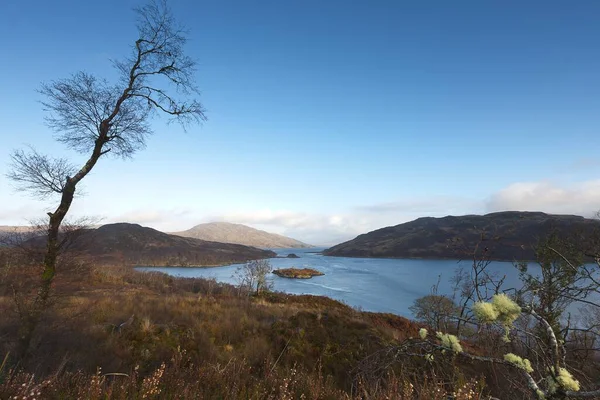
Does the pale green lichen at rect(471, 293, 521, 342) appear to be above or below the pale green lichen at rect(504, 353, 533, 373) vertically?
above

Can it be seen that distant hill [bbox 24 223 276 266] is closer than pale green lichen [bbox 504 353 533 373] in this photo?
No

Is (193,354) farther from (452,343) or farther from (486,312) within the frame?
(486,312)

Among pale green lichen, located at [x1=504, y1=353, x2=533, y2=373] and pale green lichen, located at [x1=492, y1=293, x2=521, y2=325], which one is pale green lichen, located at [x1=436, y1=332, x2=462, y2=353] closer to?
pale green lichen, located at [x1=504, y1=353, x2=533, y2=373]

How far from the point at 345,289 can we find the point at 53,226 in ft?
186

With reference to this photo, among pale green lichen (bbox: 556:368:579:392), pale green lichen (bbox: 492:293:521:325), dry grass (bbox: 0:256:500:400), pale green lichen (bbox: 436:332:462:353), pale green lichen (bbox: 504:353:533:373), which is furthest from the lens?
dry grass (bbox: 0:256:500:400)

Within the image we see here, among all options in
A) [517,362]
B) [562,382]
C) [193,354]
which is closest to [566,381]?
[562,382]

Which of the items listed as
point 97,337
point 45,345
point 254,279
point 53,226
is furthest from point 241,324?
point 254,279

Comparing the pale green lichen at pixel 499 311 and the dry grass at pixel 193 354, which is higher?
the pale green lichen at pixel 499 311

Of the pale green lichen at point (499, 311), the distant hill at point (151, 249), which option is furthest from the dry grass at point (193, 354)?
the distant hill at point (151, 249)

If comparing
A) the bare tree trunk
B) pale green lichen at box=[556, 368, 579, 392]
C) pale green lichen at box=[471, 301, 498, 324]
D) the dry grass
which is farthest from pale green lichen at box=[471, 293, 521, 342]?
the bare tree trunk

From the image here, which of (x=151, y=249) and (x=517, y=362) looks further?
(x=151, y=249)

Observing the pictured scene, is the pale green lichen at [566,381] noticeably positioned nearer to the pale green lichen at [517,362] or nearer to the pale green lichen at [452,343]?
the pale green lichen at [517,362]

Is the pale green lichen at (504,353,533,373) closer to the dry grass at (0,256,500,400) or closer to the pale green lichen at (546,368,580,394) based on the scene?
the pale green lichen at (546,368,580,394)

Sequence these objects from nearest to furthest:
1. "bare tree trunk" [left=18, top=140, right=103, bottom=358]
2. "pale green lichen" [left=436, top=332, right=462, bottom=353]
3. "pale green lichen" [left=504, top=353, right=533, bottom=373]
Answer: "pale green lichen" [left=504, top=353, right=533, bottom=373], "pale green lichen" [left=436, top=332, right=462, bottom=353], "bare tree trunk" [left=18, top=140, right=103, bottom=358]
